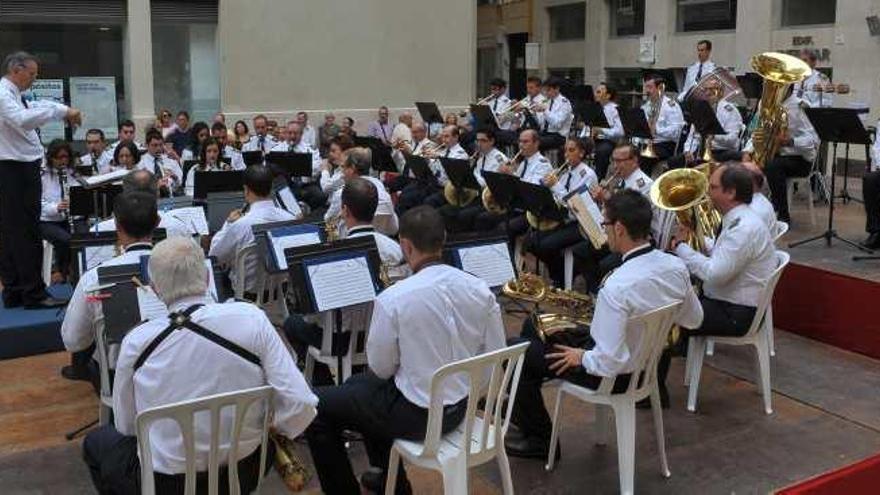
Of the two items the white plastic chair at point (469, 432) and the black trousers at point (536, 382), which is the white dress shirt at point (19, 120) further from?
the white plastic chair at point (469, 432)

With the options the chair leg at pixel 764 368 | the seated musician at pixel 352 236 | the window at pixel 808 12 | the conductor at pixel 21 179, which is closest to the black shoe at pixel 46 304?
the conductor at pixel 21 179

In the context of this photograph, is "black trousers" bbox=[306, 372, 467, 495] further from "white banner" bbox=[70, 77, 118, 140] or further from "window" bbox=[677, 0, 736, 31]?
"window" bbox=[677, 0, 736, 31]

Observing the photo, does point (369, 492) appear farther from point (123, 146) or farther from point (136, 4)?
point (136, 4)

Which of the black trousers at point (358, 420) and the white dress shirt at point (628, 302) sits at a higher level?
the white dress shirt at point (628, 302)

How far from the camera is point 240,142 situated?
1178 centimetres

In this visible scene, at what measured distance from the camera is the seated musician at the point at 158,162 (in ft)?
31.3

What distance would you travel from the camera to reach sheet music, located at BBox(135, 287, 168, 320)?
3.76 meters

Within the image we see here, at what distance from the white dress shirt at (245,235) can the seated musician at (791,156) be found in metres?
5.14

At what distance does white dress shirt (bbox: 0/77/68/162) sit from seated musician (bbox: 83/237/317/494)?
127 inches

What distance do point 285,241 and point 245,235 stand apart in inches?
31.9

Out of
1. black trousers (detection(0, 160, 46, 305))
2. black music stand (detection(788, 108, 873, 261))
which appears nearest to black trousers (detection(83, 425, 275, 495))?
black trousers (detection(0, 160, 46, 305))

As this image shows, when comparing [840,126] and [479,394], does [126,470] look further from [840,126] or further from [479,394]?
[840,126]

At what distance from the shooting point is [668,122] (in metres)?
10.4

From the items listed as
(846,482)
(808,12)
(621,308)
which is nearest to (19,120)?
(621,308)
